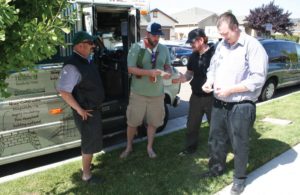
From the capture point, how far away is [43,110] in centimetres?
457

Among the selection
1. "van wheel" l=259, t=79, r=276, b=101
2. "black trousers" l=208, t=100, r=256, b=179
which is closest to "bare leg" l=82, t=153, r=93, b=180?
"black trousers" l=208, t=100, r=256, b=179

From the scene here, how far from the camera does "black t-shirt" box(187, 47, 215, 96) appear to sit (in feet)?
15.6

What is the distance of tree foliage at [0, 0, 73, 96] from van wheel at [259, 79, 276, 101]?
309 inches

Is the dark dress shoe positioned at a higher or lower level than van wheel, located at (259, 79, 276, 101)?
lower

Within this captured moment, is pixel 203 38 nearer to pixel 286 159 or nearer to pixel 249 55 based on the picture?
pixel 249 55

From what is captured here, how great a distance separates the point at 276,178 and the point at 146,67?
7.32ft

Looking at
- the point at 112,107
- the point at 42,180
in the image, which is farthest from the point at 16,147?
the point at 112,107

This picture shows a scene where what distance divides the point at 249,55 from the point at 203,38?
1098 mm

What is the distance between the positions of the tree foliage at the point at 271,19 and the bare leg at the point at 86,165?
46076mm

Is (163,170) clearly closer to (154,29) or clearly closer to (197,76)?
(197,76)

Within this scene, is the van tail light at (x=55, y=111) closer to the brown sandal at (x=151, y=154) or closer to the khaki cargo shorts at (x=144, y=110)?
the khaki cargo shorts at (x=144, y=110)

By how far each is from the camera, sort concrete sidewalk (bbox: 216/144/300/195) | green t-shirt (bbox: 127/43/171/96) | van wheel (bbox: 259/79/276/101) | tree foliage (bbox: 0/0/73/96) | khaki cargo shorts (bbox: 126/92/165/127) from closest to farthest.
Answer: tree foliage (bbox: 0/0/73/96) < concrete sidewalk (bbox: 216/144/300/195) < green t-shirt (bbox: 127/43/171/96) < khaki cargo shorts (bbox: 126/92/165/127) < van wheel (bbox: 259/79/276/101)

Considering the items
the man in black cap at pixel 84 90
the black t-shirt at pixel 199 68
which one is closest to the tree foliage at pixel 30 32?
the man in black cap at pixel 84 90

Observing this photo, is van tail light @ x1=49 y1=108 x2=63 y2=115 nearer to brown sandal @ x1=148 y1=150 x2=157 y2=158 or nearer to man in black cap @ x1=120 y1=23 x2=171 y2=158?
man in black cap @ x1=120 y1=23 x2=171 y2=158
